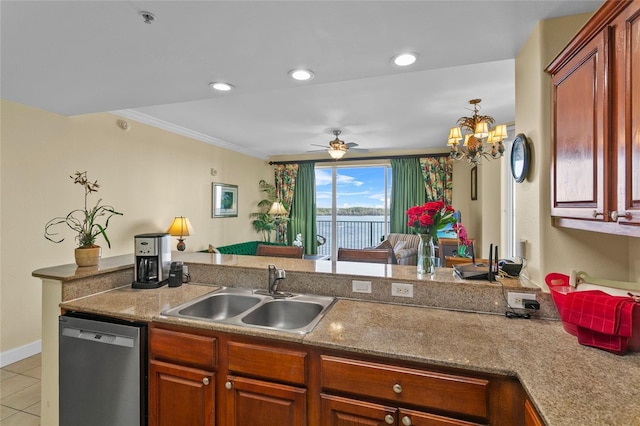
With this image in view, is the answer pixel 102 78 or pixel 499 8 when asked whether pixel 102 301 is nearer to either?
pixel 102 78

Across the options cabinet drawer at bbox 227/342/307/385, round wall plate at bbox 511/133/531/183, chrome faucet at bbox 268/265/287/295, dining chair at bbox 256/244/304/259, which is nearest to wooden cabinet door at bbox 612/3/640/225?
round wall plate at bbox 511/133/531/183

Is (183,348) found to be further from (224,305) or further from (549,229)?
(549,229)

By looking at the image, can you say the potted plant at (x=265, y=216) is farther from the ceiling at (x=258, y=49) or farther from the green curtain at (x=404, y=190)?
the ceiling at (x=258, y=49)

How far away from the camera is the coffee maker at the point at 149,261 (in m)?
2.07

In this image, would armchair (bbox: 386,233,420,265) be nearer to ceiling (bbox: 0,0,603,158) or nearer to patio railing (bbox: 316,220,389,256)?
patio railing (bbox: 316,220,389,256)

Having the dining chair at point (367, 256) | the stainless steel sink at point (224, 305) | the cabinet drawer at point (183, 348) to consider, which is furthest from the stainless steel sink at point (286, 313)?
the dining chair at point (367, 256)

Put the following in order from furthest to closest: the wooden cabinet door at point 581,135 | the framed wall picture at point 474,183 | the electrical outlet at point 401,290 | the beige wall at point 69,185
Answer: the framed wall picture at point 474,183
the beige wall at point 69,185
the electrical outlet at point 401,290
the wooden cabinet door at point 581,135

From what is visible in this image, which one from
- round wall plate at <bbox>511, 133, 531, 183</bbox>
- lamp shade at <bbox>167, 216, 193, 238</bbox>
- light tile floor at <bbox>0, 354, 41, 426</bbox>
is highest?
round wall plate at <bbox>511, 133, 531, 183</bbox>

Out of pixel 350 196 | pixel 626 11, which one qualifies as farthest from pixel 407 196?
pixel 626 11

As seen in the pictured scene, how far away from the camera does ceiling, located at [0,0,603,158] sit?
1440 mm

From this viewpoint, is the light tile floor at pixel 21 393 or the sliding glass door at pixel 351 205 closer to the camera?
the light tile floor at pixel 21 393

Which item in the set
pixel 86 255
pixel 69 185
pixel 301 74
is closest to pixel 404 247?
pixel 301 74

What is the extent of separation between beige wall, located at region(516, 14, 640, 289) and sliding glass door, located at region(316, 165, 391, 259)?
473 cm

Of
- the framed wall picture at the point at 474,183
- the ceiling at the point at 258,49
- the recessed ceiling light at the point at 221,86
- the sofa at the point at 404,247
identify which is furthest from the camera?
the framed wall picture at the point at 474,183
